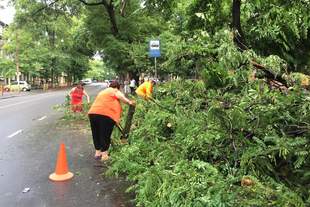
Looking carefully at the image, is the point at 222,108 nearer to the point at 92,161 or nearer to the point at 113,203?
the point at 113,203

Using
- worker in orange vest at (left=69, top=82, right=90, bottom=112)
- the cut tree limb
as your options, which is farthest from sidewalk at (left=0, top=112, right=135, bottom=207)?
worker in orange vest at (left=69, top=82, right=90, bottom=112)

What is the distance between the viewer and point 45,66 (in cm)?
6481

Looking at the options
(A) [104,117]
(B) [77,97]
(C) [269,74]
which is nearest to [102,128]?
(A) [104,117]

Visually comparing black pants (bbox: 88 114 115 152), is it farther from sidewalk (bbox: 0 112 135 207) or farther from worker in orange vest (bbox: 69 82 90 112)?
worker in orange vest (bbox: 69 82 90 112)

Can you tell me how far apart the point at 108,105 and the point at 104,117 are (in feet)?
0.85

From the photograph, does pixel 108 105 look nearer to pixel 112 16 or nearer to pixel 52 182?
pixel 52 182

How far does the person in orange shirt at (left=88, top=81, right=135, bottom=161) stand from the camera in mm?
8391

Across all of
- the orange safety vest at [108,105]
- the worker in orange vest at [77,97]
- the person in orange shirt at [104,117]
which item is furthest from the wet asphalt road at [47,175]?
the worker in orange vest at [77,97]

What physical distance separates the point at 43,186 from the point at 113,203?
60.1 inches

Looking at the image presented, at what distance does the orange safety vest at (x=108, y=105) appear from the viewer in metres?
8.43

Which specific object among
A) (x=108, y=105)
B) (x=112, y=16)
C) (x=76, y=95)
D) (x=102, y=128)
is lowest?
(x=102, y=128)

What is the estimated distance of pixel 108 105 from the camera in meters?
8.46

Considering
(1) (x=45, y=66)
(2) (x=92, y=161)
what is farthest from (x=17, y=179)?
(1) (x=45, y=66)

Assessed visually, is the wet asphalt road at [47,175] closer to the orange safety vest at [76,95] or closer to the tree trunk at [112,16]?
the orange safety vest at [76,95]
